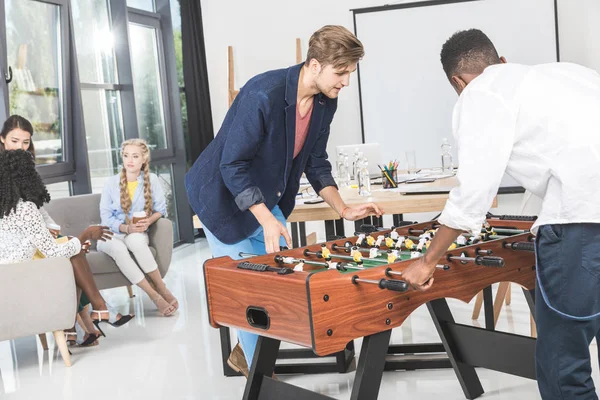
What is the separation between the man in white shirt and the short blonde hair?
25.7 inches

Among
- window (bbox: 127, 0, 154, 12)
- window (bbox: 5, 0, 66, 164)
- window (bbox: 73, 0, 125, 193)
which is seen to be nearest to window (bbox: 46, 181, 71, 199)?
window (bbox: 5, 0, 66, 164)

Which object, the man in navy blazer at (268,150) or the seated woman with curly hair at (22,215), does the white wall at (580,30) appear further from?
the seated woman with curly hair at (22,215)

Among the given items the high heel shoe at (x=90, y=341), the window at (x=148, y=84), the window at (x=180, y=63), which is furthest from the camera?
the window at (x=180, y=63)

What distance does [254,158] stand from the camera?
9.36ft

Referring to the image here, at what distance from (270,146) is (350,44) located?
1.67 ft

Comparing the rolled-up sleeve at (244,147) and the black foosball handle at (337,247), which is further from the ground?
the rolled-up sleeve at (244,147)

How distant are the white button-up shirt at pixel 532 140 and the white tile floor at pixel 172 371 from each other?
1440mm

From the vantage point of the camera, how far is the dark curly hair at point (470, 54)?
6.79ft

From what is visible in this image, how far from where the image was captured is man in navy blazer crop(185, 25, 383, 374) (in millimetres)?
2615

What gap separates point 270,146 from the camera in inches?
110

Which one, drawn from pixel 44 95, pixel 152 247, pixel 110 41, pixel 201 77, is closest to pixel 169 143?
pixel 201 77

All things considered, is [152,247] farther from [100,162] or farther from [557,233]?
[557,233]

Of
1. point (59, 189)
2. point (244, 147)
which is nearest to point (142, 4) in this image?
point (59, 189)

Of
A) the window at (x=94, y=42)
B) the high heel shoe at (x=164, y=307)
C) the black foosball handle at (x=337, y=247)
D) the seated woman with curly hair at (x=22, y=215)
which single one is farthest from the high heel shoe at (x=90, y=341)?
the window at (x=94, y=42)
